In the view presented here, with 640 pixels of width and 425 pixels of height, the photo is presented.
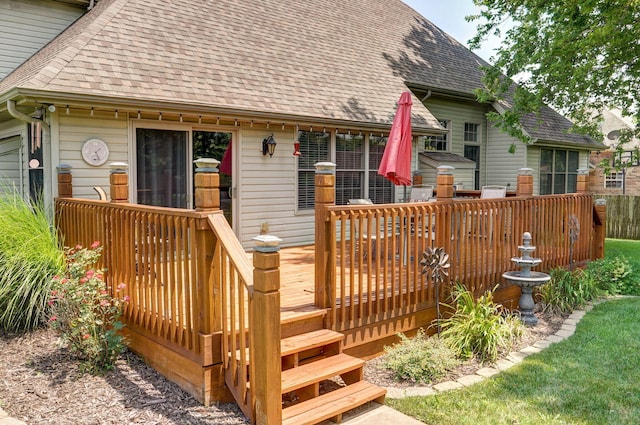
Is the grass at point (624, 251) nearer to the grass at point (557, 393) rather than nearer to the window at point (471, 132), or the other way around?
the window at point (471, 132)

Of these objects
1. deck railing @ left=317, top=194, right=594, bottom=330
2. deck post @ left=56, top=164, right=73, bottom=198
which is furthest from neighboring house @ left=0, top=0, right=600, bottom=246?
deck railing @ left=317, top=194, right=594, bottom=330

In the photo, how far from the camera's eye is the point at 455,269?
18.5 feet

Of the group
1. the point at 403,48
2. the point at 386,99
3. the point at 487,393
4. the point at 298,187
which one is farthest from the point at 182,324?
the point at 403,48

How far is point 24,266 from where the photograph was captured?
4867 millimetres

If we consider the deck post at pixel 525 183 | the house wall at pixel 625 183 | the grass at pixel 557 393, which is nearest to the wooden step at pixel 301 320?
the grass at pixel 557 393

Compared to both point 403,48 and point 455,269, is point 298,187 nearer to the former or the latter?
point 455,269

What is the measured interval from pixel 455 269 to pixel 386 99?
538cm

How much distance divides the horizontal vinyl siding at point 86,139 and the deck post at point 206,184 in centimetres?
346

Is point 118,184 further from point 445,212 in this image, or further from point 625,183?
point 625,183

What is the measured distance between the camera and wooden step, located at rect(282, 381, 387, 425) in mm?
3410

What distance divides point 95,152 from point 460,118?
994cm

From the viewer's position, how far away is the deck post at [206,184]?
362cm

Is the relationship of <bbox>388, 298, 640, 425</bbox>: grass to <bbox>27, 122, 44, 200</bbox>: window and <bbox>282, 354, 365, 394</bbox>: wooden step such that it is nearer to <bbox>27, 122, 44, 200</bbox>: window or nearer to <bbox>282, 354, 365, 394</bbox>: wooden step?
<bbox>282, 354, 365, 394</bbox>: wooden step

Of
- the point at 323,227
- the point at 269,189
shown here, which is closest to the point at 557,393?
the point at 323,227
